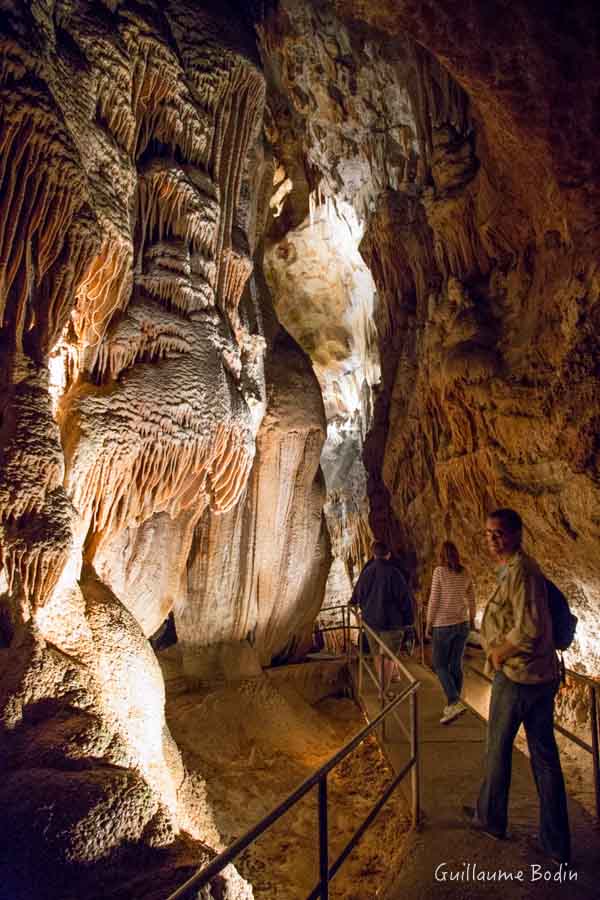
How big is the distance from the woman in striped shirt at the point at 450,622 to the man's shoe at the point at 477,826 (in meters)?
1.47

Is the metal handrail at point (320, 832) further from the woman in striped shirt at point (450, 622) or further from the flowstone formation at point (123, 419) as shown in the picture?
the woman in striped shirt at point (450, 622)

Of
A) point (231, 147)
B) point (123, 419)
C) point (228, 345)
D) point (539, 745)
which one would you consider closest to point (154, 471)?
point (123, 419)

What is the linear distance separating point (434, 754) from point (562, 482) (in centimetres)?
352

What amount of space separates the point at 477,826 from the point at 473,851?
21cm

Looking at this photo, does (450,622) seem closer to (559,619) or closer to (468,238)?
(559,619)

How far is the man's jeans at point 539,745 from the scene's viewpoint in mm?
2713

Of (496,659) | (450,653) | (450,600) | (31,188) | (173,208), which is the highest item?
(173,208)

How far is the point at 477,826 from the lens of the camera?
3.11m

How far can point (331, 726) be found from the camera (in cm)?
782

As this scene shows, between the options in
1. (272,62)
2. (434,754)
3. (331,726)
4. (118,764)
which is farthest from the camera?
(272,62)

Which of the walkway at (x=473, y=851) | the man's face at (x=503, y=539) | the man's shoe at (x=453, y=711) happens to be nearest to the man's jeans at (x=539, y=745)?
the walkway at (x=473, y=851)

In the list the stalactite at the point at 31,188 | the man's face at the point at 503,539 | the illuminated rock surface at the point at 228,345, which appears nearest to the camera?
the man's face at the point at 503,539

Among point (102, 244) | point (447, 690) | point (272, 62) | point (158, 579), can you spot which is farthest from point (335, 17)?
point (447, 690)

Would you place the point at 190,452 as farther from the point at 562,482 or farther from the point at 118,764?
the point at 562,482
